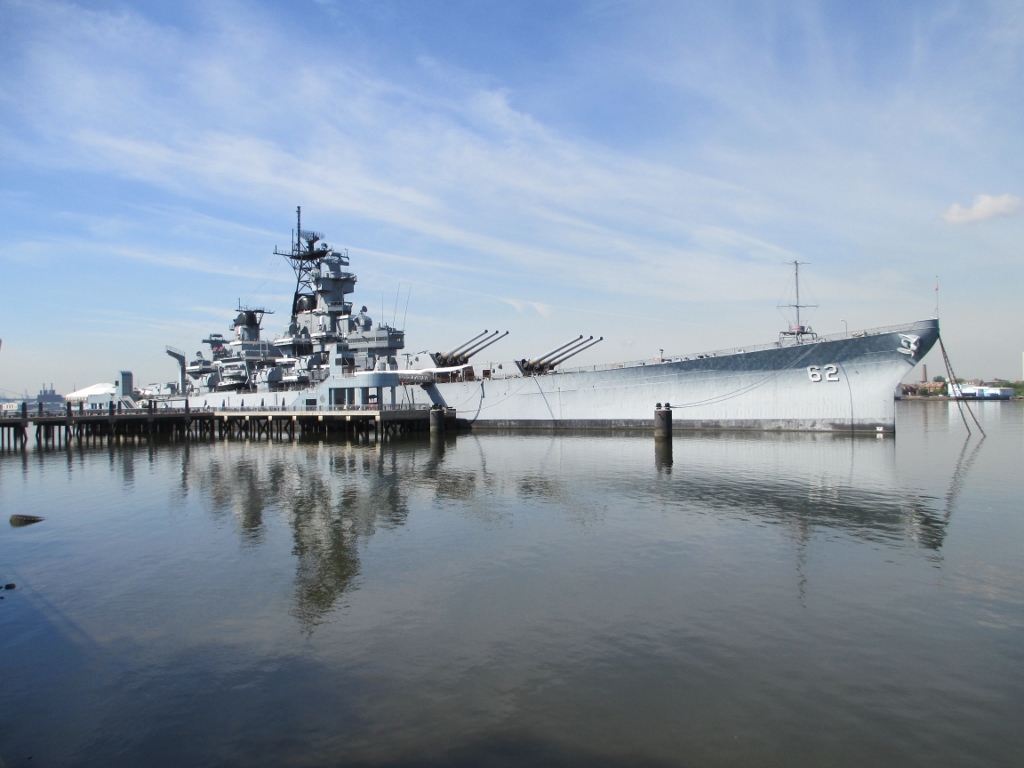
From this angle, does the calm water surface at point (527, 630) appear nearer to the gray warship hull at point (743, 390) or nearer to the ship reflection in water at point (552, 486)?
the ship reflection in water at point (552, 486)

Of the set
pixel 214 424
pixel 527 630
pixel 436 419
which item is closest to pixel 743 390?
pixel 436 419

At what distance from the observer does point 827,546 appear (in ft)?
36.8

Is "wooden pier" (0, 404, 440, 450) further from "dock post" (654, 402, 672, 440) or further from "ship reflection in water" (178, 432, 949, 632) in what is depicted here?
"dock post" (654, 402, 672, 440)

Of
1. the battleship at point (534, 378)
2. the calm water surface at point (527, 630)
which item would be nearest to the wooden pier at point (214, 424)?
the battleship at point (534, 378)

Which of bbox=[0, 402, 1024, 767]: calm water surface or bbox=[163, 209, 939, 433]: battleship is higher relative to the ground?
bbox=[163, 209, 939, 433]: battleship

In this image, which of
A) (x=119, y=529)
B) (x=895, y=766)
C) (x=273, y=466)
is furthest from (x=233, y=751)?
(x=273, y=466)

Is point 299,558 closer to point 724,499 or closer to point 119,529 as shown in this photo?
point 119,529

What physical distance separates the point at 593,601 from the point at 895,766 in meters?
4.24

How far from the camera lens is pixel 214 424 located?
4603 centimetres

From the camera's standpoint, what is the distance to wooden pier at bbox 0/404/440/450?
37969 millimetres

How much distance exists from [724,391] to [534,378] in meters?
12.2

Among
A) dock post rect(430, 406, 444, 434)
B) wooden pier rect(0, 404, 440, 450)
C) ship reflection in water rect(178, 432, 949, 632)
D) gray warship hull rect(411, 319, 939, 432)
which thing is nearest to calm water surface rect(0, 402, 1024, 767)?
ship reflection in water rect(178, 432, 949, 632)

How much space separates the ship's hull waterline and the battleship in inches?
2.3

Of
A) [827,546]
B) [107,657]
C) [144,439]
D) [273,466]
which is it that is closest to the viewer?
[107,657]
